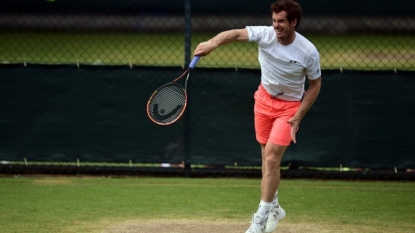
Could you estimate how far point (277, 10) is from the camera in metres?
5.90

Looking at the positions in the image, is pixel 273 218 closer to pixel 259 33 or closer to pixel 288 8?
pixel 259 33

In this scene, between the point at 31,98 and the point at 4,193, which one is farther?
the point at 31,98

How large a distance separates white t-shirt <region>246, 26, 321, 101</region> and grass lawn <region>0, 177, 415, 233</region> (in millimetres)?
1292

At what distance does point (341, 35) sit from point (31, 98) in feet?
16.0

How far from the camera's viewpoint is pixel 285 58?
6.03 metres

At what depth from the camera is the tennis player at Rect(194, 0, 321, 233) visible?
233 inches

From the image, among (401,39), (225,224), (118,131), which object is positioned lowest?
(225,224)

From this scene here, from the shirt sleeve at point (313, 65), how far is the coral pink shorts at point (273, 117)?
0.34 m

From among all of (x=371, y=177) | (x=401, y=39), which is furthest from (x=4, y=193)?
(x=401, y=39)

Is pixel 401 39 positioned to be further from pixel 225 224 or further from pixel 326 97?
pixel 225 224

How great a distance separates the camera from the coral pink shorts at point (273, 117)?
617cm

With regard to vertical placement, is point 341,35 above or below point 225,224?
above

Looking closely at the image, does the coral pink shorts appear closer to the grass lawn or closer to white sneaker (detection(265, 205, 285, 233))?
white sneaker (detection(265, 205, 285, 233))

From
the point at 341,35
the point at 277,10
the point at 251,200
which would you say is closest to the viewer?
the point at 277,10
